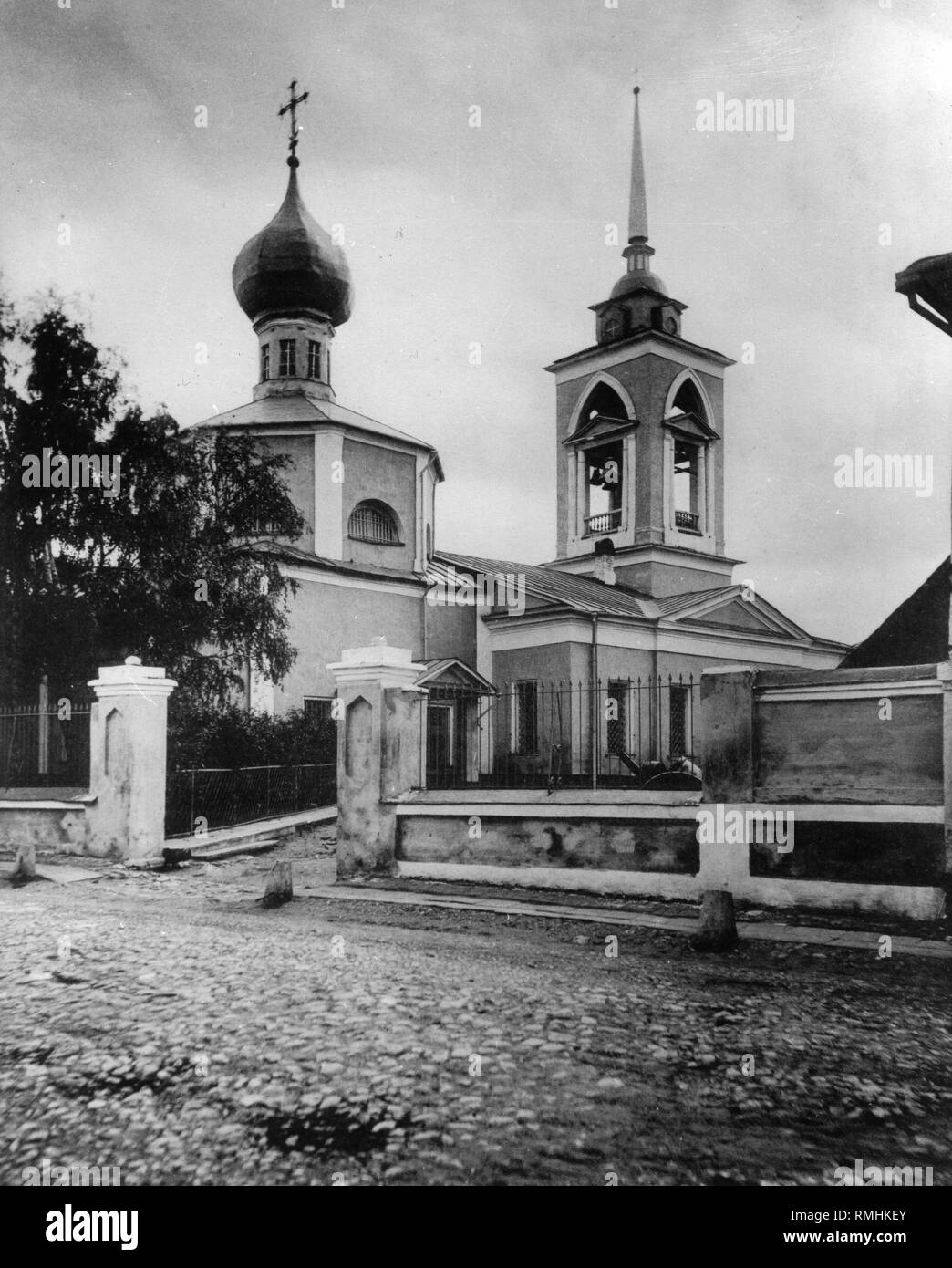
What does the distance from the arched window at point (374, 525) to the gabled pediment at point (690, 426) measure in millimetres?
9436

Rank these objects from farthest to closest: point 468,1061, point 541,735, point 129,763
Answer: point 541,735
point 129,763
point 468,1061

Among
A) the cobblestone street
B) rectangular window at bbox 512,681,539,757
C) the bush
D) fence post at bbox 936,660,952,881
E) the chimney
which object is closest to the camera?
the cobblestone street

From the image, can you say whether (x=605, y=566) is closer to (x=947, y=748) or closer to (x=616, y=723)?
(x=616, y=723)

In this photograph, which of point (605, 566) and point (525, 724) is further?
point (605, 566)

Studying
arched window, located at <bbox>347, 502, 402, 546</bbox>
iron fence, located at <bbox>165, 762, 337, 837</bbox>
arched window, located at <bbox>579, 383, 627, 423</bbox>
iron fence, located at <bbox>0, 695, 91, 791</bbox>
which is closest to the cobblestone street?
iron fence, located at <bbox>0, 695, 91, 791</bbox>

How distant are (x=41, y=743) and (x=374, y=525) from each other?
10.4m

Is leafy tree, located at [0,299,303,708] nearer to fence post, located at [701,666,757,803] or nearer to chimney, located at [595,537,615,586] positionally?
fence post, located at [701,666,757,803]

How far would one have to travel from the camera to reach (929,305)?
8391mm

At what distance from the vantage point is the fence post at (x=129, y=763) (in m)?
13.0

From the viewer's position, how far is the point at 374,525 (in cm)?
2361

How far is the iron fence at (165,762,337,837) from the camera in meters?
15.6

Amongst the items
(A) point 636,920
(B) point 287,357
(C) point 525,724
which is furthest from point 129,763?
(B) point 287,357

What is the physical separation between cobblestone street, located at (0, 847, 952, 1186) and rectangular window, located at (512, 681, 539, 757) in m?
15.8

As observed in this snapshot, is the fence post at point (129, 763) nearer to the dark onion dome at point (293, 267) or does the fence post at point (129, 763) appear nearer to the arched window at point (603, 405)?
the dark onion dome at point (293, 267)
